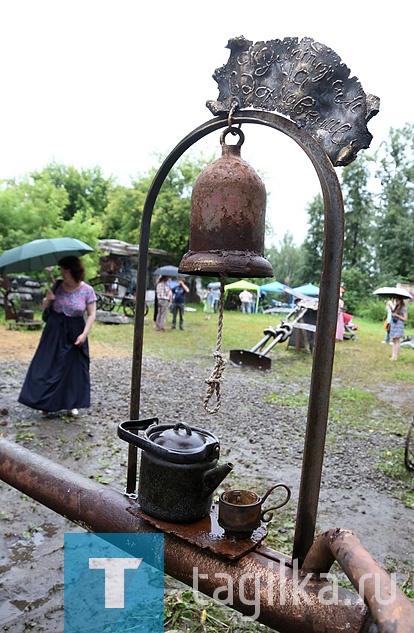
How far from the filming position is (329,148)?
1.57 meters

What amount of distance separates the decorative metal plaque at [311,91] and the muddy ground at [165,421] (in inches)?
97.1

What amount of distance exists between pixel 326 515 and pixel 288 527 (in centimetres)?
44

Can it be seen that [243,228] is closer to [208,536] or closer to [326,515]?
[208,536]

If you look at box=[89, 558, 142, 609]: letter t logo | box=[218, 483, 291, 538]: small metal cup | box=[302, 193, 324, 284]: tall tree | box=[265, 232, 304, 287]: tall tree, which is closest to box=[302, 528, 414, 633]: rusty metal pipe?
box=[218, 483, 291, 538]: small metal cup

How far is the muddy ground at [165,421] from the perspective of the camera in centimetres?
269

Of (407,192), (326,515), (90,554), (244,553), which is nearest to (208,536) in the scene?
(244,553)

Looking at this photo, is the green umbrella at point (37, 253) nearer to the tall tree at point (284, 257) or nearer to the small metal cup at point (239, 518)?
the small metal cup at point (239, 518)

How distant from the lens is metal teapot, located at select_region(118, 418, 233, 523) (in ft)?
5.56

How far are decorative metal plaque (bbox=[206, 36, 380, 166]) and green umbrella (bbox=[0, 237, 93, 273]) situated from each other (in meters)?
4.16

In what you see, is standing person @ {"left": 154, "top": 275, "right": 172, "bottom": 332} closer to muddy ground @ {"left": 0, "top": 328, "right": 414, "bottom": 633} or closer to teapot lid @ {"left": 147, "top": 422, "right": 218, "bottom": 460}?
muddy ground @ {"left": 0, "top": 328, "right": 414, "bottom": 633}

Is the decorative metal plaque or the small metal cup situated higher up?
the decorative metal plaque

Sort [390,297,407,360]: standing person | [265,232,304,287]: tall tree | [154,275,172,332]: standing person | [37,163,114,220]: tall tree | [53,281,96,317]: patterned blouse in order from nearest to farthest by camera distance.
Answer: [53,281,96,317]: patterned blouse
[390,297,407,360]: standing person
[154,275,172,332]: standing person
[37,163,114,220]: tall tree
[265,232,304,287]: tall tree

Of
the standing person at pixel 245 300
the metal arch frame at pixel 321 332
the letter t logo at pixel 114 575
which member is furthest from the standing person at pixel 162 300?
the standing person at pixel 245 300

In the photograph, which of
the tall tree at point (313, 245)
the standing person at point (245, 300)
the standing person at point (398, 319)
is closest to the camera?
the standing person at point (398, 319)
